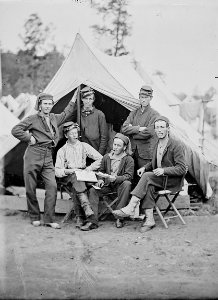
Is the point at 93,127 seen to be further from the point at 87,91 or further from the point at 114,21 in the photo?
the point at 114,21

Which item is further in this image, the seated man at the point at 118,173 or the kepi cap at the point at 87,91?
the kepi cap at the point at 87,91

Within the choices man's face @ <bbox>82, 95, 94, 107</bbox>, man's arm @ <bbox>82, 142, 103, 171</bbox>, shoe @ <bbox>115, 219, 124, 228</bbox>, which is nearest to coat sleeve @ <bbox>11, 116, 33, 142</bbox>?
man's arm @ <bbox>82, 142, 103, 171</bbox>

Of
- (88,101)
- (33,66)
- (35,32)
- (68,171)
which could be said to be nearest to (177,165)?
(68,171)

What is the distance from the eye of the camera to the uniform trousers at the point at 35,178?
5188 millimetres

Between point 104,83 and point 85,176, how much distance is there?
1.56 metres

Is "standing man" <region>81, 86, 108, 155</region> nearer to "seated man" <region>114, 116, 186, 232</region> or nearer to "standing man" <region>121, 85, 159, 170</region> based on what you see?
"standing man" <region>121, 85, 159, 170</region>

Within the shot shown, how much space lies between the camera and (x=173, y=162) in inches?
203

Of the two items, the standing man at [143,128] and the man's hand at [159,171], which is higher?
the standing man at [143,128]

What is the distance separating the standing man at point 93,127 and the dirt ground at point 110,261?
122 cm

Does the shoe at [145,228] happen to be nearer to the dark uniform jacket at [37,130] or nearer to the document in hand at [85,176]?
the document in hand at [85,176]

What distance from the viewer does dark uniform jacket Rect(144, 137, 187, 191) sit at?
504cm

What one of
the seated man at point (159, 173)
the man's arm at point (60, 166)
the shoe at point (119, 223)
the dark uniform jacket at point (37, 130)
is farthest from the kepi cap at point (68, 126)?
the shoe at point (119, 223)

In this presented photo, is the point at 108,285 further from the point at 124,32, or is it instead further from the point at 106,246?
the point at 124,32

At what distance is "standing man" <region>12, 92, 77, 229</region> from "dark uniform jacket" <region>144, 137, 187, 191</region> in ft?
4.33
